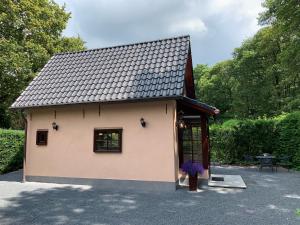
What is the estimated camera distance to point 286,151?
14.3 metres

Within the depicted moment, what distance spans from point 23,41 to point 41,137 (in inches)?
506

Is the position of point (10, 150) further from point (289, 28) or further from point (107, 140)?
point (289, 28)

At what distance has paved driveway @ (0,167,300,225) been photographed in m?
6.06

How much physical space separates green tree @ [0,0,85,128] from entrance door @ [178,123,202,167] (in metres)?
14.1

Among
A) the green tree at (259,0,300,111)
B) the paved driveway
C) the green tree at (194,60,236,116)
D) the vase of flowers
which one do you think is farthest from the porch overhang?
the green tree at (194,60,236,116)

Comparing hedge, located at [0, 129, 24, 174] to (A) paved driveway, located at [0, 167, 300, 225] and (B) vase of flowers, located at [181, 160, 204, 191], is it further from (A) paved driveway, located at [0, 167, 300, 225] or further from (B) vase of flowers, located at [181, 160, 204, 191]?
(B) vase of flowers, located at [181, 160, 204, 191]

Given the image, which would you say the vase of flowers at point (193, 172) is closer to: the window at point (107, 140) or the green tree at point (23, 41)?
the window at point (107, 140)

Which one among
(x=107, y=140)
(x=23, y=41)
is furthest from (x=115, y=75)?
(x=23, y=41)

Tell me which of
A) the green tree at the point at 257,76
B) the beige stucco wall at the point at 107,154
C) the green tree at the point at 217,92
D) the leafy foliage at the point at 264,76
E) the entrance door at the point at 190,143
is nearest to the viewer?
the beige stucco wall at the point at 107,154

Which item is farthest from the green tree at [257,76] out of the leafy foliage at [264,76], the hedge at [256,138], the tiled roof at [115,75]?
the tiled roof at [115,75]

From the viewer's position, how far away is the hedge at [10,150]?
1317 cm

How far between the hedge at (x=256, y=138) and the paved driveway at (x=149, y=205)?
475 centimetres

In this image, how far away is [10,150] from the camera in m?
13.6

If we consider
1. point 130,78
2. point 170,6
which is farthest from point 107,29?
point 130,78
